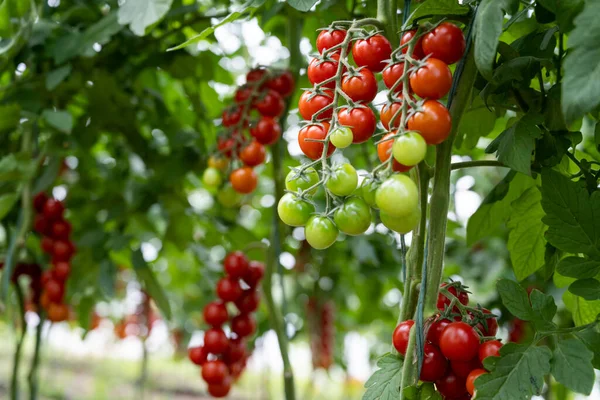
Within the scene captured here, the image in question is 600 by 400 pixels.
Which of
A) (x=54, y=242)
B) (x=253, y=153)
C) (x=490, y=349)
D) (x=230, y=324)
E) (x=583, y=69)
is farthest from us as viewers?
(x=54, y=242)

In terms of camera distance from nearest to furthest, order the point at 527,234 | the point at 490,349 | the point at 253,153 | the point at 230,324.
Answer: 1. the point at 490,349
2. the point at 527,234
3. the point at 253,153
4. the point at 230,324

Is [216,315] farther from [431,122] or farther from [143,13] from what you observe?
[431,122]

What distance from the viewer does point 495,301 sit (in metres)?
1.50

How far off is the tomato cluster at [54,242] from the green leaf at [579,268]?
3.37 ft

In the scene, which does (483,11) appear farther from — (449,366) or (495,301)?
(495,301)

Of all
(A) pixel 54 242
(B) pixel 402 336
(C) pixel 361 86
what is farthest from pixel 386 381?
(A) pixel 54 242

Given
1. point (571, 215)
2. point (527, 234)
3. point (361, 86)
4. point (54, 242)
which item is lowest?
point (54, 242)

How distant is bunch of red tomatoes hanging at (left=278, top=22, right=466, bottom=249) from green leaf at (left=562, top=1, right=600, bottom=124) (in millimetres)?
85

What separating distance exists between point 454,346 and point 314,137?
205 millimetres

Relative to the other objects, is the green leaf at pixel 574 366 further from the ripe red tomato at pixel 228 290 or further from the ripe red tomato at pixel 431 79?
the ripe red tomato at pixel 228 290

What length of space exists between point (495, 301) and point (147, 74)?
0.99 metres

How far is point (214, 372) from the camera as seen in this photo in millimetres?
990

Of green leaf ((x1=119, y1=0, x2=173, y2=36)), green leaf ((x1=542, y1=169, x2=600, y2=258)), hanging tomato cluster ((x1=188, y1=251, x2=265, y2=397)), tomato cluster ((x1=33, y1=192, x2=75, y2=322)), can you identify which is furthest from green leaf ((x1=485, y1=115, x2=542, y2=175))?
tomato cluster ((x1=33, y1=192, x2=75, y2=322))

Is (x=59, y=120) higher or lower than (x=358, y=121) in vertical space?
lower
